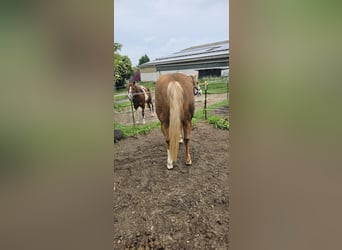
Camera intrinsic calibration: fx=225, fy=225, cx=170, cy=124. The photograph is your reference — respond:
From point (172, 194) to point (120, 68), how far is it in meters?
0.67

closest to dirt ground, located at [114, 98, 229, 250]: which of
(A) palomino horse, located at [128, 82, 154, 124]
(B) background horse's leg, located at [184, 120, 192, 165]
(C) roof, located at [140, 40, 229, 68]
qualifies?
(B) background horse's leg, located at [184, 120, 192, 165]

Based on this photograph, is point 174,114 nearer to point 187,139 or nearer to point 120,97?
point 187,139

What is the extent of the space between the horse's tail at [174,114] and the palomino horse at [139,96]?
0.36ft

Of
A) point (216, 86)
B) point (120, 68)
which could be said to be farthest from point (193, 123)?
point (120, 68)

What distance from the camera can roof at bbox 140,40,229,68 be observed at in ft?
3.59

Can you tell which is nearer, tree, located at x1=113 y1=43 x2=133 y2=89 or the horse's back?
tree, located at x1=113 y1=43 x2=133 y2=89

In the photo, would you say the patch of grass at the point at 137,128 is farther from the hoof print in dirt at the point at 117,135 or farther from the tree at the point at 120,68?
the tree at the point at 120,68

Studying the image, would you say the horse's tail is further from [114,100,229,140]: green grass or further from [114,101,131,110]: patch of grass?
[114,101,131,110]: patch of grass

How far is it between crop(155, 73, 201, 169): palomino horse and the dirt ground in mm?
33
